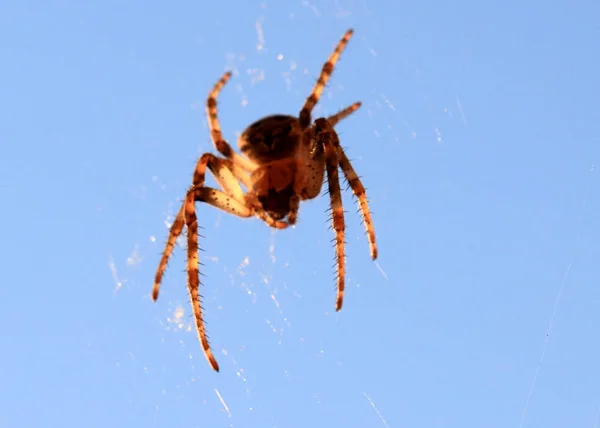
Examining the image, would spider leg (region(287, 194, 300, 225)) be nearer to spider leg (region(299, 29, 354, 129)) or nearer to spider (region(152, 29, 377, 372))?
spider (region(152, 29, 377, 372))

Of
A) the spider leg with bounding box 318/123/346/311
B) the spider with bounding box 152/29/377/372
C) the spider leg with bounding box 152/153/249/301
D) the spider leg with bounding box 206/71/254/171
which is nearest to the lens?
the spider leg with bounding box 318/123/346/311

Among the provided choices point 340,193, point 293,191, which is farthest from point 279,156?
point 340,193

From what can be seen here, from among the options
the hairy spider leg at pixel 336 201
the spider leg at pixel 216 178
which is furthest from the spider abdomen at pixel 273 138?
the hairy spider leg at pixel 336 201

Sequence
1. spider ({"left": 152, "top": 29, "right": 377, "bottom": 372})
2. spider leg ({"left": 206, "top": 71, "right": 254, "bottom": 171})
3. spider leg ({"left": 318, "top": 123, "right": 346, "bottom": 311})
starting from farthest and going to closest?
spider leg ({"left": 206, "top": 71, "right": 254, "bottom": 171}) < spider ({"left": 152, "top": 29, "right": 377, "bottom": 372}) < spider leg ({"left": 318, "top": 123, "right": 346, "bottom": 311})

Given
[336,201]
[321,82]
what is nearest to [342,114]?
[321,82]

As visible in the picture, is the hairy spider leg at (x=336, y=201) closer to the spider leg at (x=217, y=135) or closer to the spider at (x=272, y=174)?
the spider at (x=272, y=174)

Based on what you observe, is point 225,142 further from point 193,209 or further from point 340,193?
point 340,193

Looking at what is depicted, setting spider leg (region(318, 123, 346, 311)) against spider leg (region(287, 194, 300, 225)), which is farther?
spider leg (region(287, 194, 300, 225))

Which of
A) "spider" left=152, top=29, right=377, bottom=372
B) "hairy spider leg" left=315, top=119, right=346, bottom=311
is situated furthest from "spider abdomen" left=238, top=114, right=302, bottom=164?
"hairy spider leg" left=315, top=119, right=346, bottom=311
